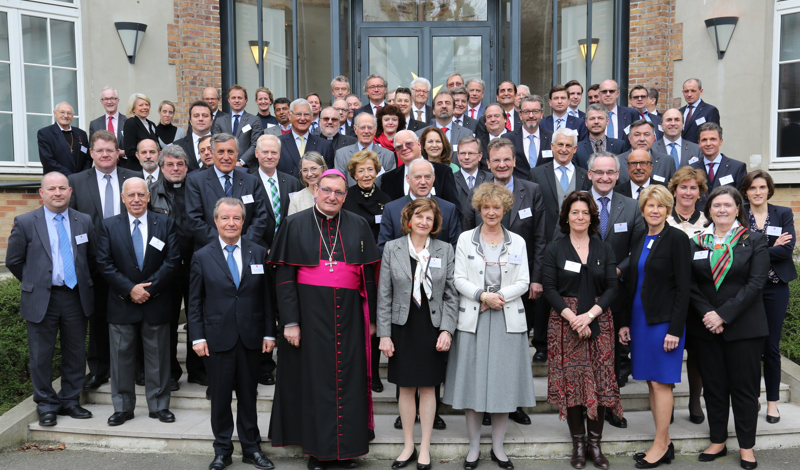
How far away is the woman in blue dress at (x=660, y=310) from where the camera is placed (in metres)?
4.61

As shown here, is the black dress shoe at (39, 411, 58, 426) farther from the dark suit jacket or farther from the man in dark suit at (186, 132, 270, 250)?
the dark suit jacket

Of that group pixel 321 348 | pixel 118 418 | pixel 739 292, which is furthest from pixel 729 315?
pixel 118 418

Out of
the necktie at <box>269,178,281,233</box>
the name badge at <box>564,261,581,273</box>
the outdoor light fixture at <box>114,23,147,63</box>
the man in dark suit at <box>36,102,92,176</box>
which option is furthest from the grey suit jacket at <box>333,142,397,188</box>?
the outdoor light fixture at <box>114,23,147,63</box>

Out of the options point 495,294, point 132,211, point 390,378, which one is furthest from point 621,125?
point 132,211

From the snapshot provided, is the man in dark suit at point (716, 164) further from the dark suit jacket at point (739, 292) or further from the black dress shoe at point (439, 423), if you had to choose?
the black dress shoe at point (439, 423)

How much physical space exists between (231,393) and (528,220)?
2707 millimetres

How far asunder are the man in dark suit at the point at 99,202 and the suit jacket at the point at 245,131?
1416 mm

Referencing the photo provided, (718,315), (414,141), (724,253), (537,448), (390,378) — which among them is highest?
(414,141)

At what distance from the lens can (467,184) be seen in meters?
5.90

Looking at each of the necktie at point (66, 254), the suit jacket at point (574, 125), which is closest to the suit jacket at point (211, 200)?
the necktie at point (66, 254)

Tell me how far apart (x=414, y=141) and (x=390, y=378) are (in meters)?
2.07

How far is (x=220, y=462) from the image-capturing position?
471cm

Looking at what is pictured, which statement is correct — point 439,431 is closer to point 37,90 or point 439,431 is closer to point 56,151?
point 56,151

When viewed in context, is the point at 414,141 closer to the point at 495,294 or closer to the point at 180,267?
the point at 495,294
